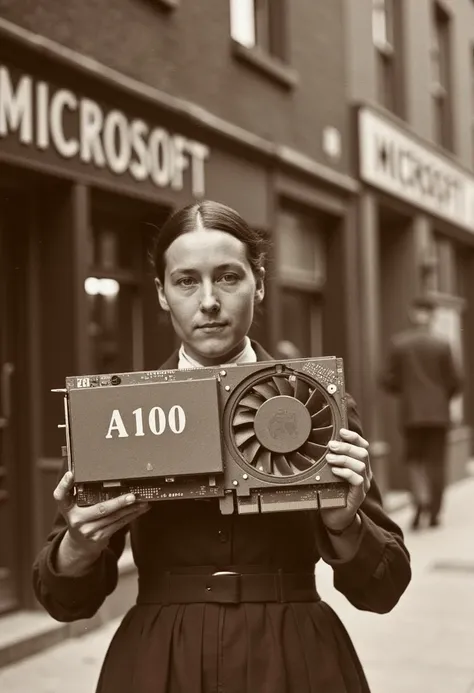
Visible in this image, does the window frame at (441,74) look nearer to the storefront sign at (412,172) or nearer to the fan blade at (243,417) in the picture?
the storefront sign at (412,172)

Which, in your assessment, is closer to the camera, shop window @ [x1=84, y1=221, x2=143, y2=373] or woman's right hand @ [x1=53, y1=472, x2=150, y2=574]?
woman's right hand @ [x1=53, y1=472, x2=150, y2=574]

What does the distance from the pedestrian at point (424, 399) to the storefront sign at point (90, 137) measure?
298cm

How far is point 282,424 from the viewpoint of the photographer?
1.95 metres

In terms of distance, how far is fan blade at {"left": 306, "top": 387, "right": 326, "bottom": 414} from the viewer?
196cm

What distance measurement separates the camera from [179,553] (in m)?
2.13

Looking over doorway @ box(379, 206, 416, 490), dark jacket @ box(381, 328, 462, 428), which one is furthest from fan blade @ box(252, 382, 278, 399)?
doorway @ box(379, 206, 416, 490)

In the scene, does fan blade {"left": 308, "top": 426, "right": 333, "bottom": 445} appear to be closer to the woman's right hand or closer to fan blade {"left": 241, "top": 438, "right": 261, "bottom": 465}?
fan blade {"left": 241, "top": 438, "right": 261, "bottom": 465}

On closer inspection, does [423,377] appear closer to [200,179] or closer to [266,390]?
[200,179]

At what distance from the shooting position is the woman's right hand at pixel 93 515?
192 centimetres

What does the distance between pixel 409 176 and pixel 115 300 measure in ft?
21.0

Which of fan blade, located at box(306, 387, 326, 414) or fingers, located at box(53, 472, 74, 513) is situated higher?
fan blade, located at box(306, 387, 326, 414)

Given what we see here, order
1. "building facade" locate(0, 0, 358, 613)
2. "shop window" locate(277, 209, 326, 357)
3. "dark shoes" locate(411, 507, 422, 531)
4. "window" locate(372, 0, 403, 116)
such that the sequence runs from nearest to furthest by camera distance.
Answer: "building facade" locate(0, 0, 358, 613) < "dark shoes" locate(411, 507, 422, 531) < "shop window" locate(277, 209, 326, 357) < "window" locate(372, 0, 403, 116)

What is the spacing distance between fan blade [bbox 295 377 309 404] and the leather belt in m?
0.38

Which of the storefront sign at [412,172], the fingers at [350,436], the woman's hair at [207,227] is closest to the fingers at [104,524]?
the fingers at [350,436]
